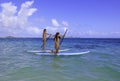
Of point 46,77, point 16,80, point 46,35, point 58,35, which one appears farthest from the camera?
point 46,35

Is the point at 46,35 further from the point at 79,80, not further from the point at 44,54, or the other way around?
the point at 79,80

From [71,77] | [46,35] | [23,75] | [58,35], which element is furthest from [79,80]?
[46,35]

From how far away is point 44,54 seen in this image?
24797mm

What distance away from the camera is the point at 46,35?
86.6ft

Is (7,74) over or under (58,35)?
under

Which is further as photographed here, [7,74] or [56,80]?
[7,74]

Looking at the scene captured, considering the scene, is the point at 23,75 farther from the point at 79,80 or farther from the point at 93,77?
the point at 93,77

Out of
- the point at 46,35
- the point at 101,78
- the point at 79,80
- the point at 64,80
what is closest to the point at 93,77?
the point at 101,78

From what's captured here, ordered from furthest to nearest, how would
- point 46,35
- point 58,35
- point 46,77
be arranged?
1. point 46,35
2. point 58,35
3. point 46,77

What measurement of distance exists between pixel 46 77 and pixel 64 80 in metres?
1.34

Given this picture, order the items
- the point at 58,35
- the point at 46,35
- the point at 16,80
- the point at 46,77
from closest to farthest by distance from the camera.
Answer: the point at 16,80
the point at 46,77
the point at 58,35
the point at 46,35

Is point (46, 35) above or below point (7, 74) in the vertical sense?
above

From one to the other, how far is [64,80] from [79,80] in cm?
95

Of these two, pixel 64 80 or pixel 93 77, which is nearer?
pixel 64 80
